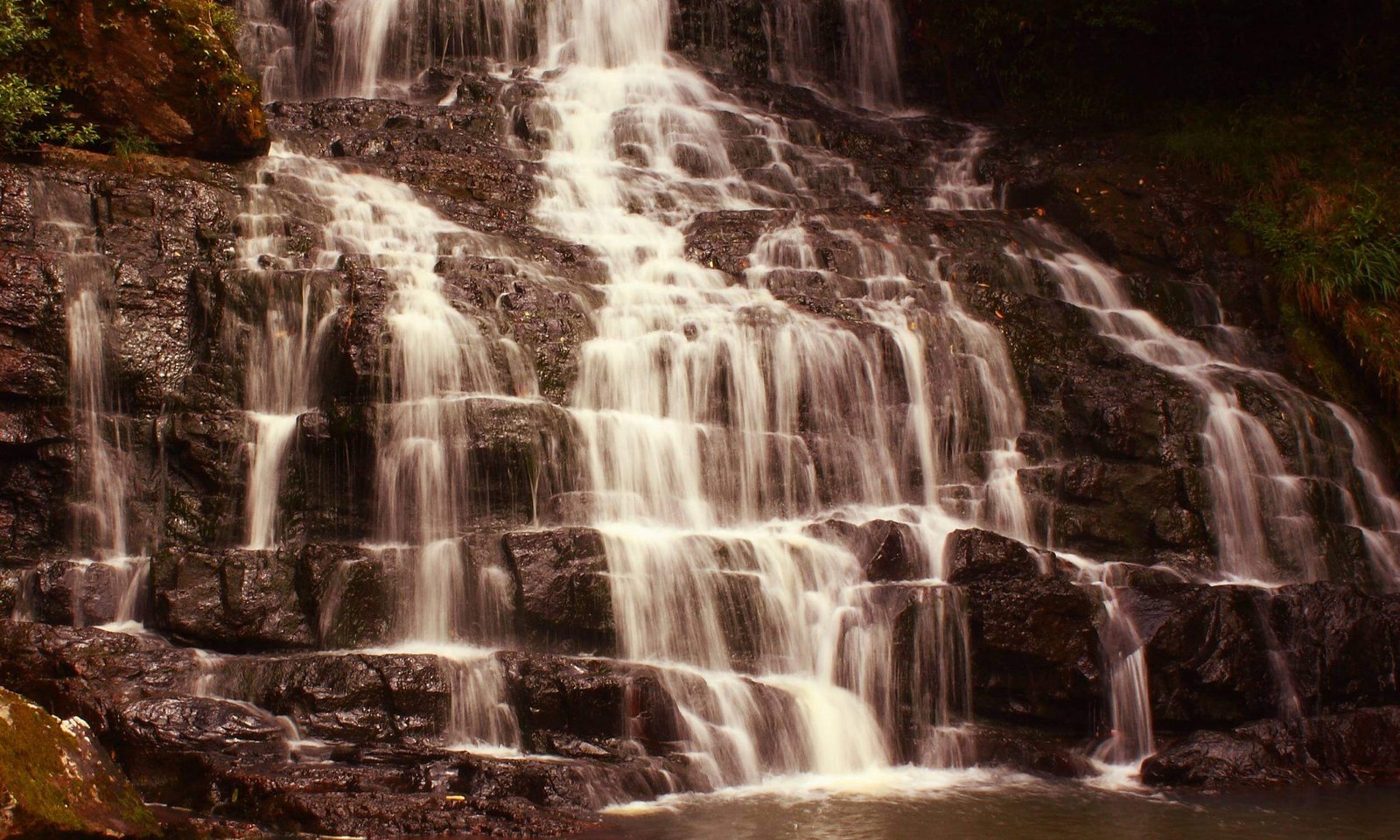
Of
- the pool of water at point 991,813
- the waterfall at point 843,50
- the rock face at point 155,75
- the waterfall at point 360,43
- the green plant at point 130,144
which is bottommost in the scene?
the pool of water at point 991,813

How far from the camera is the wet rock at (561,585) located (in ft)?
28.9

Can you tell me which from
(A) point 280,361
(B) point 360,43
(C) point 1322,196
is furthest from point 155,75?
(C) point 1322,196

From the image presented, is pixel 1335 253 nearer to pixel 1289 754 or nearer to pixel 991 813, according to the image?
pixel 1289 754

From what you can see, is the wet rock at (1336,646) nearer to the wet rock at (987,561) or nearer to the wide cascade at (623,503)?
the wide cascade at (623,503)

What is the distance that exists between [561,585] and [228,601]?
2.31 m

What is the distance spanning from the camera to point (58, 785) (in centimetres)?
506

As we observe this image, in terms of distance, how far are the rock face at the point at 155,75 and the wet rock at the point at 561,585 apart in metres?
6.99

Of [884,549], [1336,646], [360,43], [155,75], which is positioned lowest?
[1336,646]

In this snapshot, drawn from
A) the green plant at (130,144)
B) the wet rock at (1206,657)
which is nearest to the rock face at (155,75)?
the green plant at (130,144)

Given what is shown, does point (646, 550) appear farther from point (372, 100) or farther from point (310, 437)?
point (372, 100)

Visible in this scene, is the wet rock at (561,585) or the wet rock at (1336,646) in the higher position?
the wet rock at (561,585)

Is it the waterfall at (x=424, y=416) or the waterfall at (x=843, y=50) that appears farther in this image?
the waterfall at (x=843, y=50)

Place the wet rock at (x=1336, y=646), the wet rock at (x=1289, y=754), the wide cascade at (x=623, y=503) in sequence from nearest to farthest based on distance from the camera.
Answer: the wide cascade at (x=623, y=503) < the wet rock at (x=1289, y=754) < the wet rock at (x=1336, y=646)

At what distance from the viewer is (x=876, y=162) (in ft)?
60.1
